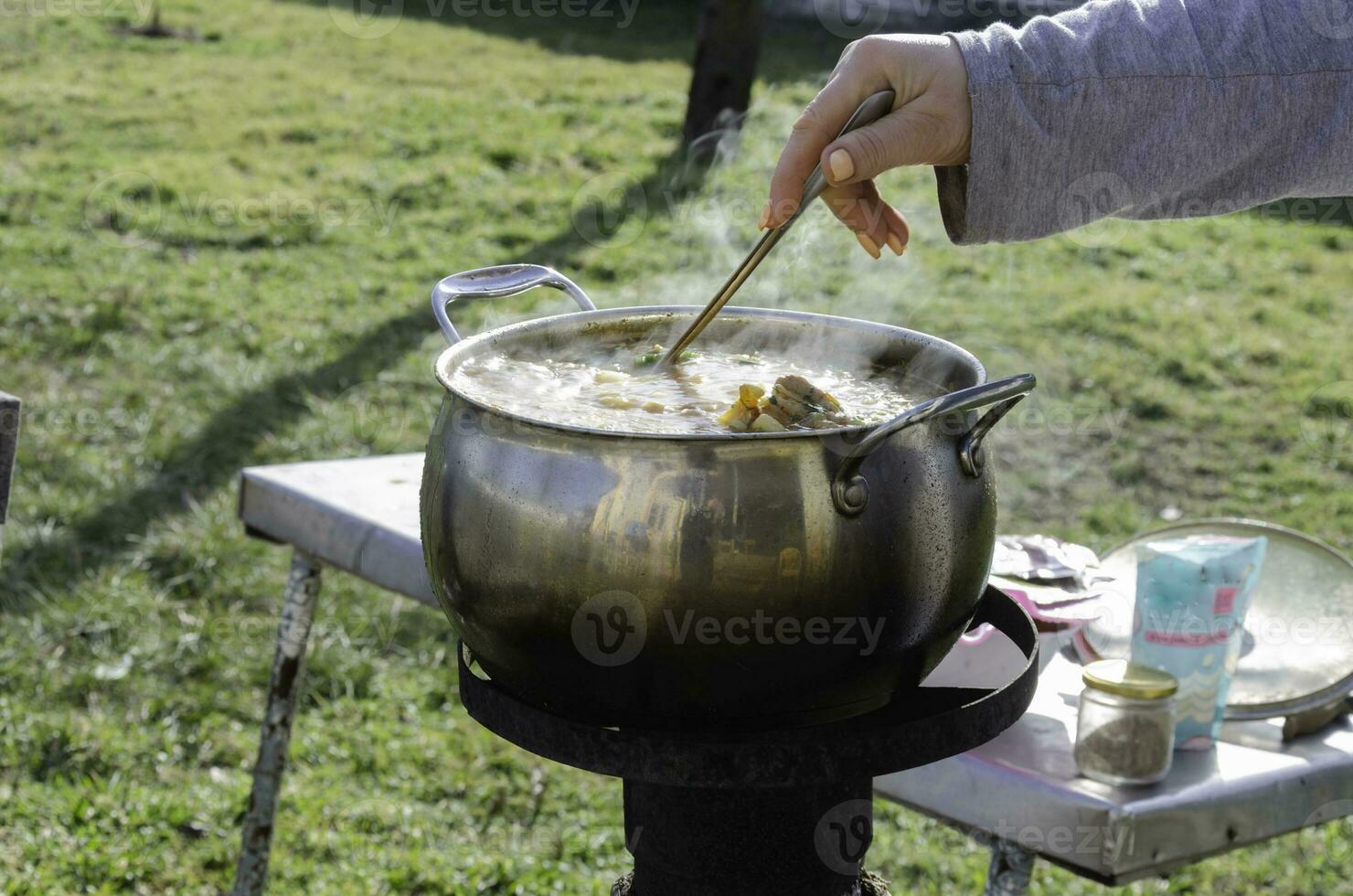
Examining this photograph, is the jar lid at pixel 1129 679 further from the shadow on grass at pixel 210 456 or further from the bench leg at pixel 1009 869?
the shadow on grass at pixel 210 456

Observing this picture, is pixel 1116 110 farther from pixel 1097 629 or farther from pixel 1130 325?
pixel 1130 325

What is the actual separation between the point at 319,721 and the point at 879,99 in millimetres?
2944

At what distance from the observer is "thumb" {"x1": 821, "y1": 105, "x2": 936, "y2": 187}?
1573 mm

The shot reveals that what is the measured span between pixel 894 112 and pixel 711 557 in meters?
0.60

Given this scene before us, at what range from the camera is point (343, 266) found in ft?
24.9

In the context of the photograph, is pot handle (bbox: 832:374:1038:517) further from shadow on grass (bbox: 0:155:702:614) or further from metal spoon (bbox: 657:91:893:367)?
shadow on grass (bbox: 0:155:702:614)

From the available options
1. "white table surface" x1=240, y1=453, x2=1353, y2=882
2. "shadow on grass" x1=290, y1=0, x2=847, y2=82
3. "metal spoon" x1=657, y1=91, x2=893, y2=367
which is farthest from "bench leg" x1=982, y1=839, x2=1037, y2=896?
"shadow on grass" x1=290, y1=0, x2=847, y2=82

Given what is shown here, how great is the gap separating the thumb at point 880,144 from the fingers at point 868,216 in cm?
22

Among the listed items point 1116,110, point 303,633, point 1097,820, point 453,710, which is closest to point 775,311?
point 1116,110

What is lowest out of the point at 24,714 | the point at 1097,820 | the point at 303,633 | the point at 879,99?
the point at 24,714

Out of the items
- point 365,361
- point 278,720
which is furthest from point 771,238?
point 365,361

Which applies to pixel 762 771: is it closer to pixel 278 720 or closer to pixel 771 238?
pixel 771 238

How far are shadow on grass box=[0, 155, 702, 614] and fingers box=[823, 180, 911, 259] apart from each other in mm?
3379

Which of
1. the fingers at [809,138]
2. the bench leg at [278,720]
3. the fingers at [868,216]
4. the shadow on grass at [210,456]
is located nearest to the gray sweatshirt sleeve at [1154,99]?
the fingers at [809,138]
